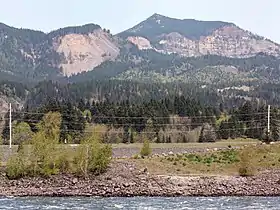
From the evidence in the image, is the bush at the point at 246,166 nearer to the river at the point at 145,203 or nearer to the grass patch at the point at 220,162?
the grass patch at the point at 220,162

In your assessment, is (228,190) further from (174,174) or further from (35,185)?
(35,185)

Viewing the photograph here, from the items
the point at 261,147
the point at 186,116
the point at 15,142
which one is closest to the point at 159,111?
the point at 186,116

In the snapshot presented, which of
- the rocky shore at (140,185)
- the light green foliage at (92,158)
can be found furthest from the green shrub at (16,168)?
the light green foliage at (92,158)

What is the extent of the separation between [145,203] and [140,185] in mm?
10105

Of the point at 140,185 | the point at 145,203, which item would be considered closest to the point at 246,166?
the point at 140,185

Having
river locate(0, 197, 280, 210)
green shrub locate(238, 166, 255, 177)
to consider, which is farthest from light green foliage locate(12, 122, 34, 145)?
river locate(0, 197, 280, 210)

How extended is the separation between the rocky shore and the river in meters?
3.26

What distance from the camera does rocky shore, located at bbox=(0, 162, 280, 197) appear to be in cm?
6138

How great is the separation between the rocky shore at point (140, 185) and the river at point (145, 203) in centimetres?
326

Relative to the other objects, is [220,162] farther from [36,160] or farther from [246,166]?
[36,160]

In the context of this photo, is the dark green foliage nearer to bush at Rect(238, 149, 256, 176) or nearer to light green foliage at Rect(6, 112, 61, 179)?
bush at Rect(238, 149, 256, 176)

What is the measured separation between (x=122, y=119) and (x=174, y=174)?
210ft

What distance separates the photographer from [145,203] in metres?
53.4

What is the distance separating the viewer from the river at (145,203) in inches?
1980
